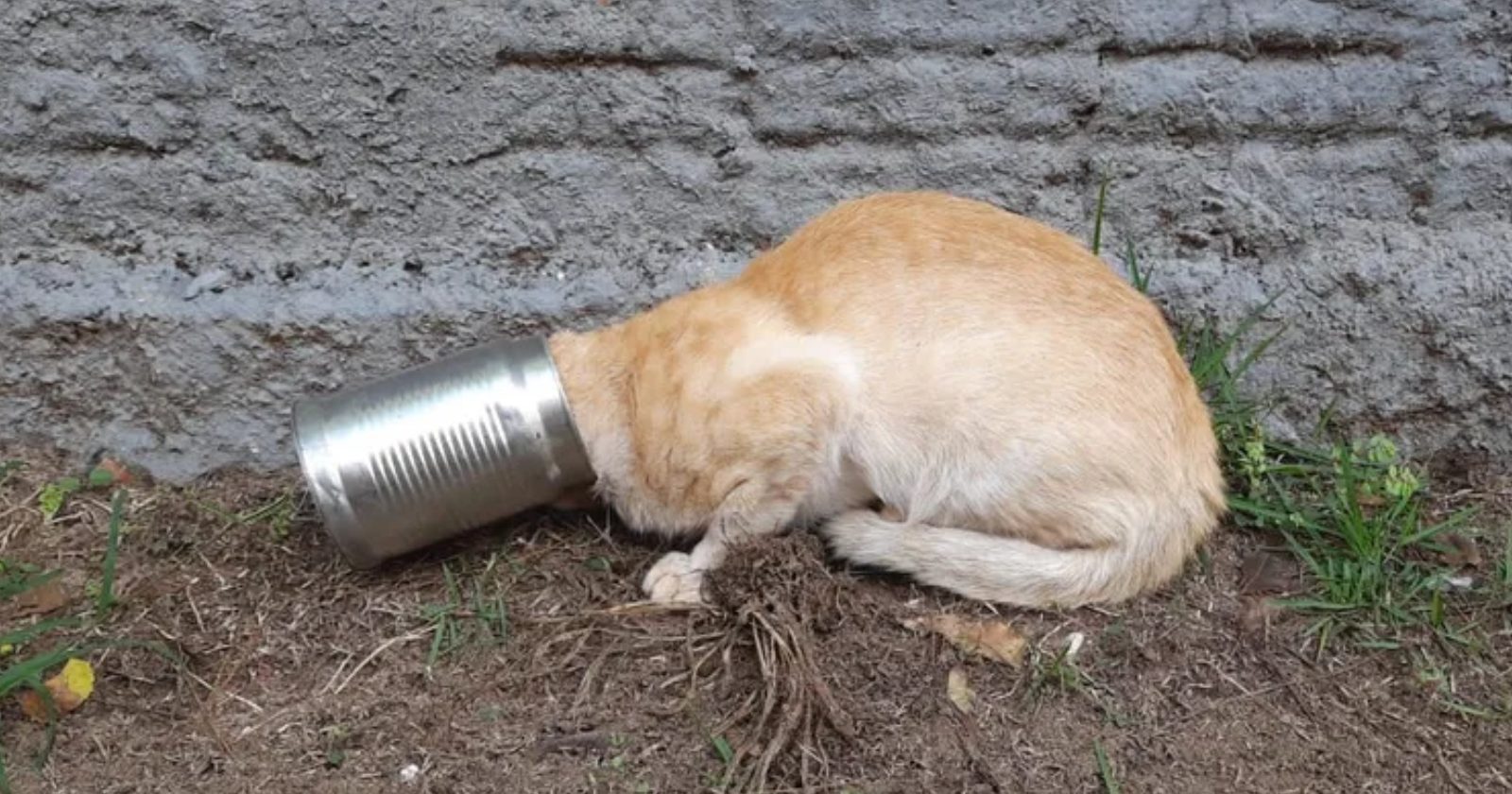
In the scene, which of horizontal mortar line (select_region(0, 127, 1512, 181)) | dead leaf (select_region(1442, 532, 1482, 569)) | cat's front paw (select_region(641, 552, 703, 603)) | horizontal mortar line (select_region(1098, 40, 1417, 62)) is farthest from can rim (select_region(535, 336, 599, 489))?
dead leaf (select_region(1442, 532, 1482, 569))

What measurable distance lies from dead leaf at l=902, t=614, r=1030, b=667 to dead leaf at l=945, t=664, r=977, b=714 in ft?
0.22

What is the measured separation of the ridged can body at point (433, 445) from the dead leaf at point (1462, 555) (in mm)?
1976

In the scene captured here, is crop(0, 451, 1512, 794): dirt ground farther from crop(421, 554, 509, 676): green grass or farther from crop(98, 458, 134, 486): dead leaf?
crop(98, 458, 134, 486): dead leaf

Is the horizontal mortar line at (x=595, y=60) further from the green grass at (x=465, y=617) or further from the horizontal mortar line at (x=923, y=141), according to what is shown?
the green grass at (x=465, y=617)

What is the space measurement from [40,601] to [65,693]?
0.38 metres

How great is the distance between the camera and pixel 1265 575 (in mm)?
3330

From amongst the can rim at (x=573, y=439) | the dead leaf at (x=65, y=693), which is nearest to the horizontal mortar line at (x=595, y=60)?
the can rim at (x=573, y=439)

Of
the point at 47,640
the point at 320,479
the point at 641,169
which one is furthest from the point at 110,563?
the point at 641,169

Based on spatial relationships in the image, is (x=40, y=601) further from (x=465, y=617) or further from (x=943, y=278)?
(x=943, y=278)

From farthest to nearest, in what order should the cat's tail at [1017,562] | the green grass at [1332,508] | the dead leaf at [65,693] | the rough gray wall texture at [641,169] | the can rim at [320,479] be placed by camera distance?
the rough gray wall texture at [641,169] < the green grass at [1332,508] < the cat's tail at [1017,562] < the can rim at [320,479] < the dead leaf at [65,693]

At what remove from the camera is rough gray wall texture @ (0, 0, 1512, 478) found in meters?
3.36

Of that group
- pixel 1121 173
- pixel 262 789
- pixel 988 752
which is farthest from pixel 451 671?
pixel 1121 173

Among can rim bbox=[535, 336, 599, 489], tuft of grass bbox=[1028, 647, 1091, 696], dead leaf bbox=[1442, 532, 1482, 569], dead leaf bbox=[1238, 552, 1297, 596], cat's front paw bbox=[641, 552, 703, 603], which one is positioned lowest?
dead leaf bbox=[1442, 532, 1482, 569]

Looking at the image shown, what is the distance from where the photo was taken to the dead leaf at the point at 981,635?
9.91 feet
